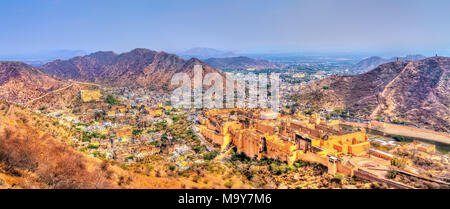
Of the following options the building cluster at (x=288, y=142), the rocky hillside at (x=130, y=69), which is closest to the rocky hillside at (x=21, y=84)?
the rocky hillside at (x=130, y=69)

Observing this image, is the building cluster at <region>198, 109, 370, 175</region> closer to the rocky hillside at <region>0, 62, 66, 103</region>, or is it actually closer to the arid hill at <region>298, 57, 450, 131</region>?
the arid hill at <region>298, 57, 450, 131</region>

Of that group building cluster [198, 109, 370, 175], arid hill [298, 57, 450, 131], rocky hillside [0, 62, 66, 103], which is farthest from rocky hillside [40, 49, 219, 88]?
building cluster [198, 109, 370, 175]

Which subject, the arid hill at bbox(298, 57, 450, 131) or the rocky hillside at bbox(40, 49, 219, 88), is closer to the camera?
the arid hill at bbox(298, 57, 450, 131)

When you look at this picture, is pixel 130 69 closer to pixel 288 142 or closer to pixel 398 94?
pixel 398 94

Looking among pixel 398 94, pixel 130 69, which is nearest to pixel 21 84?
pixel 130 69

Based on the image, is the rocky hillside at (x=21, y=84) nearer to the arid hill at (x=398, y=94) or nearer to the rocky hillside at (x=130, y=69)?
the rocky hillside at (x=130, y=69)
